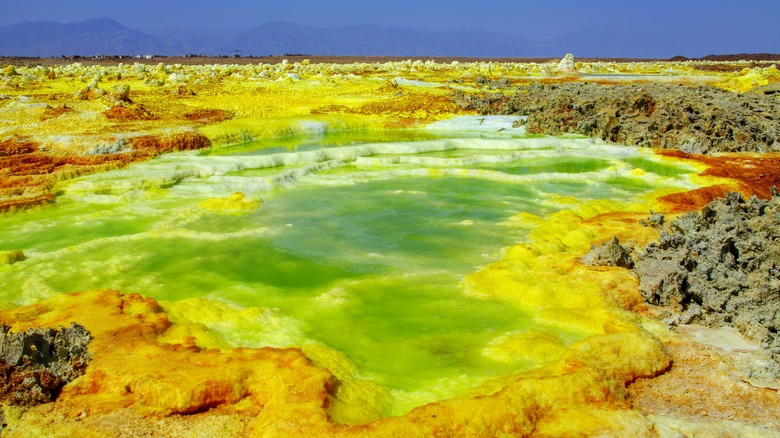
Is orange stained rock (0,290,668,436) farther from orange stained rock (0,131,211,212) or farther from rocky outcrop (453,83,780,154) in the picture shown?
rocky outcrop (453,83,780,154)

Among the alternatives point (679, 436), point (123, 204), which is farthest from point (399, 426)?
point (123, 204)

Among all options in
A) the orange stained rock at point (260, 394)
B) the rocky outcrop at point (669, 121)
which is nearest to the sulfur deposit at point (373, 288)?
the orange stained rock at point (260, 394)

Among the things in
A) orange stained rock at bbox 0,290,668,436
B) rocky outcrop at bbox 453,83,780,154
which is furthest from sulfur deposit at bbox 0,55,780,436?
rocky outcrop at bbox 453,83,780,154

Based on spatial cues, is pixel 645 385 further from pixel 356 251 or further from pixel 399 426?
pixel 356 251

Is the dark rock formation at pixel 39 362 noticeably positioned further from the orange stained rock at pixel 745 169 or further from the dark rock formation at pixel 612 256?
the orange stained rock at pixel 745 169

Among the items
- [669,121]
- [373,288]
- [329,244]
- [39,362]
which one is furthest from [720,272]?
A: [669,121]

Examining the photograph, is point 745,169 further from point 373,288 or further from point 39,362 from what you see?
point 39,362
